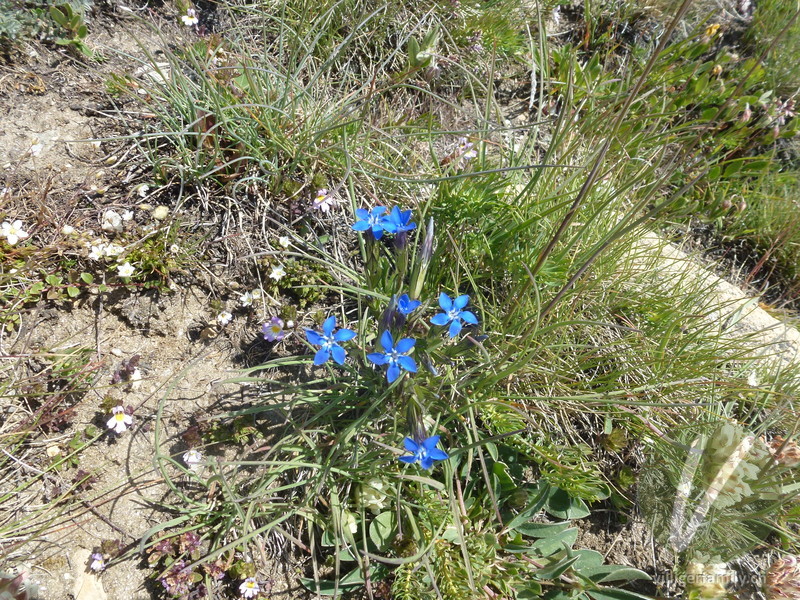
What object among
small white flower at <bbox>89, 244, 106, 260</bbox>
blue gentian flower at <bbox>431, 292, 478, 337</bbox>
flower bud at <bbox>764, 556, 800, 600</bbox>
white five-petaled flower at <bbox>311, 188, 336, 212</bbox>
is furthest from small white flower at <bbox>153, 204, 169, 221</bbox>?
flower bud at <bbox>764, 556, 800, 600</bbox>

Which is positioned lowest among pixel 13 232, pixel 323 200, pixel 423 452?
pixel 13 232

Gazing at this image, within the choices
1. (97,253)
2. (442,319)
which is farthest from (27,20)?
(442,319)

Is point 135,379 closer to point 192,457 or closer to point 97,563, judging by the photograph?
point 192,457

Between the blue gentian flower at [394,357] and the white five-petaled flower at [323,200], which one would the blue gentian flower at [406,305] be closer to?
the blue gentian flower at [394,357]

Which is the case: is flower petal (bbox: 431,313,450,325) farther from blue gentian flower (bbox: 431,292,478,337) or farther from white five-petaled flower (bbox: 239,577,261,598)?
white five-petaled flower (bbox: 239,577,261,598)

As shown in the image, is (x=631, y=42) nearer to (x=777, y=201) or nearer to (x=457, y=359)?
(x=777, y=201)

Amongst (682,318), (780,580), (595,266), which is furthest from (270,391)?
(780,580)

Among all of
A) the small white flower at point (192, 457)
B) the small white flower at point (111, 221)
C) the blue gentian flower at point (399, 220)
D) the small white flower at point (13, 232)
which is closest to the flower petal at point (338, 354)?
the blue gentian flower at point (399, 220)
